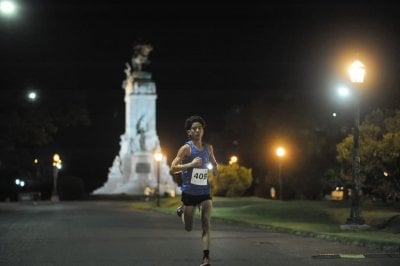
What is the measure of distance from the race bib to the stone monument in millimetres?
69199

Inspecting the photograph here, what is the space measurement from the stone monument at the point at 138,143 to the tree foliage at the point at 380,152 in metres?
48.6

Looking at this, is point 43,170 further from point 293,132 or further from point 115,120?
point 293,132

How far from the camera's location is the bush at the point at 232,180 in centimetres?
5997

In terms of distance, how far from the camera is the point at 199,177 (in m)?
10.9

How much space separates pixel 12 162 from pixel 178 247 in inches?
2123

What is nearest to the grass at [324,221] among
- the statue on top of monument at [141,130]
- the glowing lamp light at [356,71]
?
the glowing lamp light at [356,71]

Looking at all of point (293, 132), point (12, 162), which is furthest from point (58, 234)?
point (293, 132)

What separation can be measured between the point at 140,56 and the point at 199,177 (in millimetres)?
74745

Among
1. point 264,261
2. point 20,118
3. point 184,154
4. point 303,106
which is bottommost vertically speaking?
point 264,261

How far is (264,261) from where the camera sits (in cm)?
1261

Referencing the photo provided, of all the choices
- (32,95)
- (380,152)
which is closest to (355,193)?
(380,152)

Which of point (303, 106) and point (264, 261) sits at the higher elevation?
point (303, 106)

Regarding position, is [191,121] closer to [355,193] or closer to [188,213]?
[188,213]

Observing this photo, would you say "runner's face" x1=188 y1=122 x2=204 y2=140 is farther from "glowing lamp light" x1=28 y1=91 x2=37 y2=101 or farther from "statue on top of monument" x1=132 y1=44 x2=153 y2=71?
"statue on top of monument" x1=132 y1=44 x2=153 y2=71
